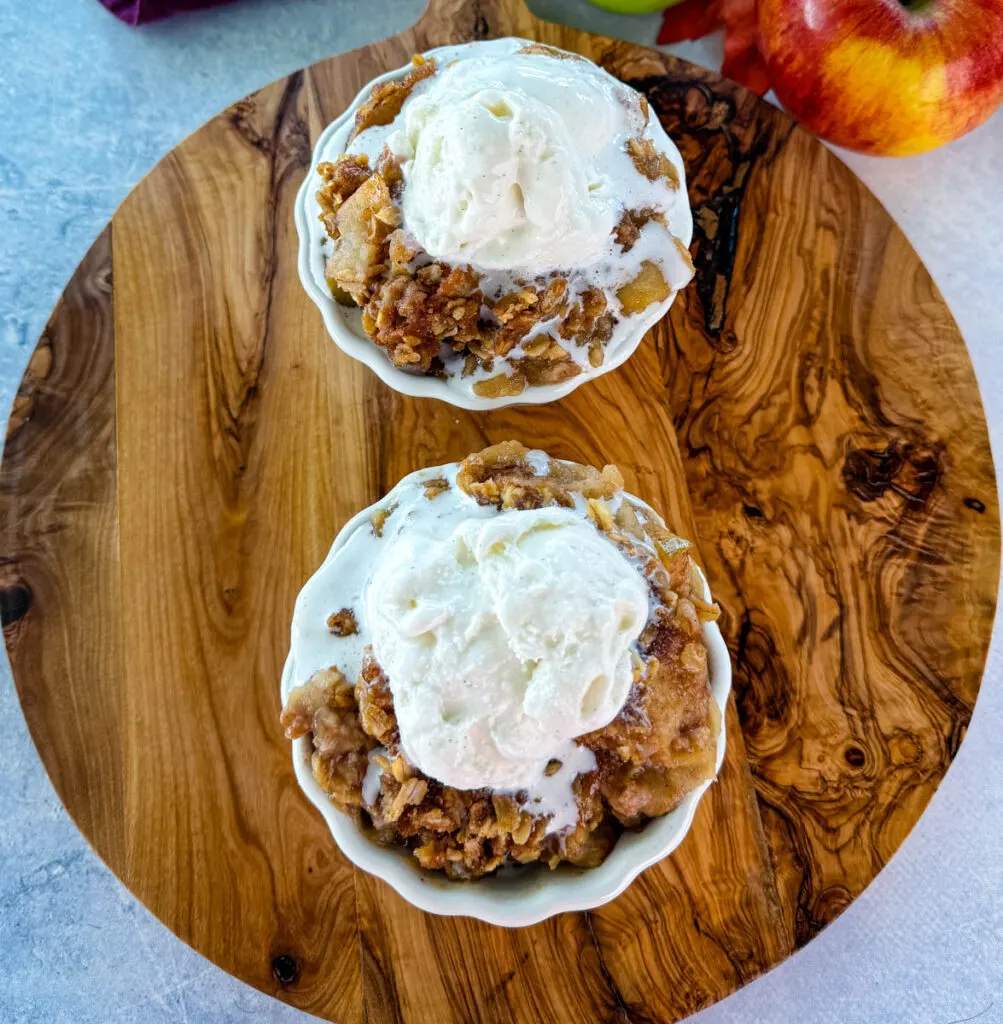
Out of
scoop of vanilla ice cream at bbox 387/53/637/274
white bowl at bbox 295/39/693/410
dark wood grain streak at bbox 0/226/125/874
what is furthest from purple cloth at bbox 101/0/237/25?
scoop of vanilla ice cream at bbox 387/53/637/274

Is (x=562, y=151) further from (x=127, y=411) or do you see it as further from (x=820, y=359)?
(x=127, y=411)

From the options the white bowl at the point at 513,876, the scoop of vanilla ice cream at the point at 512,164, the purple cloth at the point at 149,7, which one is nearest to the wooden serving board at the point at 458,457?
the white bowl at the point at 513,876

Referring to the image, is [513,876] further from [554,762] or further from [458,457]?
[458,457]

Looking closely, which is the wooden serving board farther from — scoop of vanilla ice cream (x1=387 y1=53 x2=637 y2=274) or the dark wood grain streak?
scoop of vanilla ice cream (x1=387 y1=53 x2=637 y2=274)

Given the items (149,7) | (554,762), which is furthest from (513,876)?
(149,7)

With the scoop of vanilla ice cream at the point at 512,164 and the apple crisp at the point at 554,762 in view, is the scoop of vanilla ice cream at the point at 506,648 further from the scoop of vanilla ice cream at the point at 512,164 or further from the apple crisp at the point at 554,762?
the scoop of vanilla ice cream at the point at 512,164

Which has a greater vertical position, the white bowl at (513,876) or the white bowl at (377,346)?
the white bowl at (377,346)
